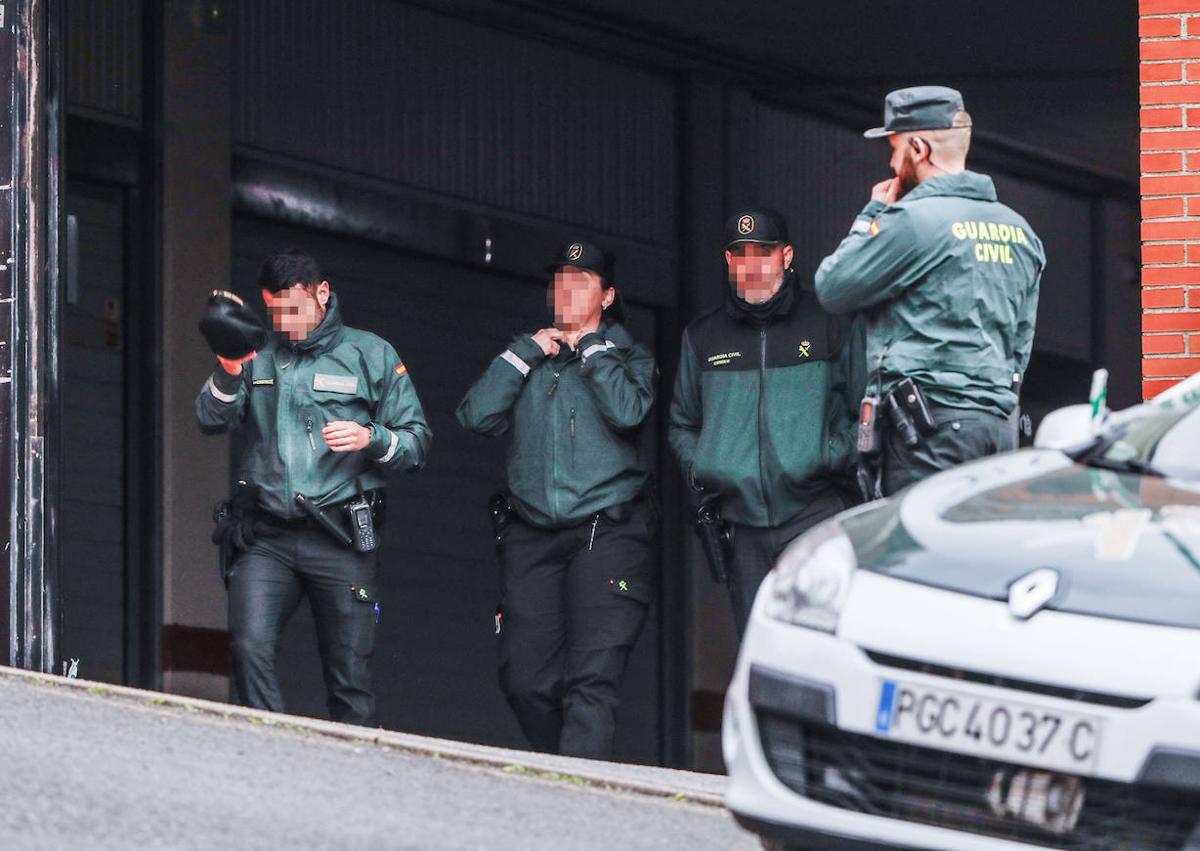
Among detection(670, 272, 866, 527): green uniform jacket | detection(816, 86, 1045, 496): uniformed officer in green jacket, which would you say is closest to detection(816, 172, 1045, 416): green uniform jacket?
detection(816, 86, 1045, 496): uniformed officer in green jacket

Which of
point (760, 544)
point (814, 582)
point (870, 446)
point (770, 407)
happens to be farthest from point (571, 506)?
point (814, 582)

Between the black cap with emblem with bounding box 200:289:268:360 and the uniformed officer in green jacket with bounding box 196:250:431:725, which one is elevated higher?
the black cap with emblem with bounding box 200:289:268:360

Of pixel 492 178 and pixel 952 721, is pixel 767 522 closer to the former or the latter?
pixel 952 721

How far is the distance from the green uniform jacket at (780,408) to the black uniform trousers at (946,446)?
107cm

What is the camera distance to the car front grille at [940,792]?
429cm

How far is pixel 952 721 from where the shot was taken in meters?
4.39

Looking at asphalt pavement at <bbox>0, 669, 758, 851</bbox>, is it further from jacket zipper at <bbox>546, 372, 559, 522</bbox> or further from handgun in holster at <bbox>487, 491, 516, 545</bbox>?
handgun in holster at <bbox>487, 491, 516, 545</bbox>

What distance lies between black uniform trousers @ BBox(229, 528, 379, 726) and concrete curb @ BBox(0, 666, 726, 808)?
0.86m

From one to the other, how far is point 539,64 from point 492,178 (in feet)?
2.60

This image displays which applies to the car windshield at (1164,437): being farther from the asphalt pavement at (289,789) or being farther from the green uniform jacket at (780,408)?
the green uniform jacket at (780,408)

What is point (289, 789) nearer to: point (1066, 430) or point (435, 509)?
point (1066, 430)

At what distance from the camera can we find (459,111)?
44.6 ft

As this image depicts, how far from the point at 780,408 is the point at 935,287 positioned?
51.8 inches

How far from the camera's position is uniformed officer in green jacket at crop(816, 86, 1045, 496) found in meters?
6.71
